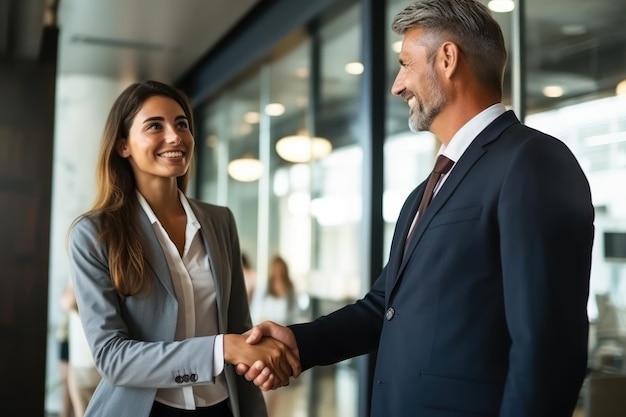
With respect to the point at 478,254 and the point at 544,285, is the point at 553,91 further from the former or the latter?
the point at 544,285

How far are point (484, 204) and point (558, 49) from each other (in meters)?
1.70

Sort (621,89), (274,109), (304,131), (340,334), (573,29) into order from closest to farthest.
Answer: (340,334), (621,89), (573,29), (304,131), (274,109)

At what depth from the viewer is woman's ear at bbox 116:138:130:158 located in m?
2.26

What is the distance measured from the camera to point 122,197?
216 centimetres

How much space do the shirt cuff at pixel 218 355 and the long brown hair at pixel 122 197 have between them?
0.25 meters

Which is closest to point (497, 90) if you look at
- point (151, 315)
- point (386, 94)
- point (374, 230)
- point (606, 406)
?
point (151, 315)

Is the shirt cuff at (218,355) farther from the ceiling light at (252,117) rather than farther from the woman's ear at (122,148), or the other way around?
the ceiling light at (252,117)

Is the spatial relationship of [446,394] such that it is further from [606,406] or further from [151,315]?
[606,406]

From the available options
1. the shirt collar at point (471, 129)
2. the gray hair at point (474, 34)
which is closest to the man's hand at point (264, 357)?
the shirt collar at point (471, 129)

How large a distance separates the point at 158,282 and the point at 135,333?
0.15 m

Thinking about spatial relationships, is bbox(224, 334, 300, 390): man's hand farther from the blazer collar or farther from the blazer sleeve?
the blazer collar

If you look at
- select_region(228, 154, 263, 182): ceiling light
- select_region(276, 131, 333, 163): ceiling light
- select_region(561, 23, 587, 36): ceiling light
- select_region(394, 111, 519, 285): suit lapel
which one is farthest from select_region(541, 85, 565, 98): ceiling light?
select_region(228, 154, 263, 182): ceiling light

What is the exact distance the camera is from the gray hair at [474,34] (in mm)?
1837

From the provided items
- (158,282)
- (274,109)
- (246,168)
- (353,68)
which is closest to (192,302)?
(158,282)
